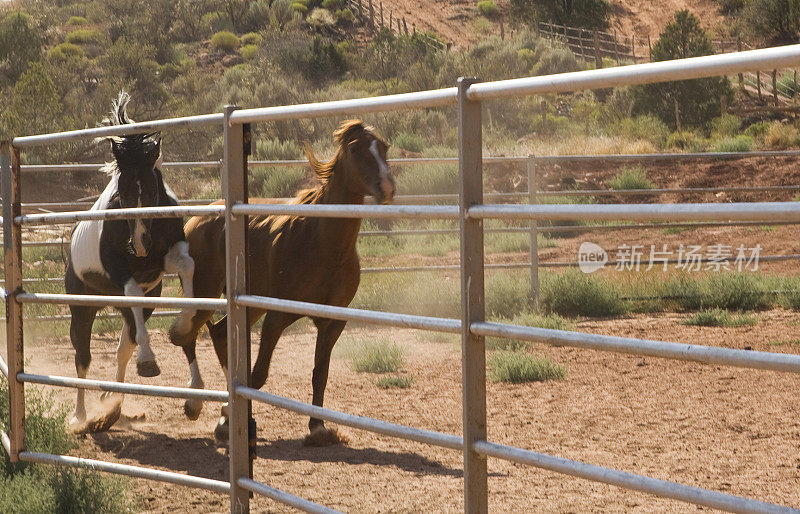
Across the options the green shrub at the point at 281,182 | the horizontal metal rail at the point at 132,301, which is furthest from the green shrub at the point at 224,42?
the horizontal metal rail at the point at 132,301

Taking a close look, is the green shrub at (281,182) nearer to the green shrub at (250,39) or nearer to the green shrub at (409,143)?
the green shrub at (409,143)

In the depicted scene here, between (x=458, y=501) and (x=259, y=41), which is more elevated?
(x=259, y=41)

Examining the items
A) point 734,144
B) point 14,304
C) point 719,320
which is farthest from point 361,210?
point 734,144

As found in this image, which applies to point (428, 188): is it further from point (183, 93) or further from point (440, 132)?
point (183, 93)

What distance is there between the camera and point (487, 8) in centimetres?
4853

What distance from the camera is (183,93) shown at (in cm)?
3262

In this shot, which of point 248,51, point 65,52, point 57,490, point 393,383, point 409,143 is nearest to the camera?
point 57,490

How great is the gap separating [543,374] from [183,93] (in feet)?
91.9

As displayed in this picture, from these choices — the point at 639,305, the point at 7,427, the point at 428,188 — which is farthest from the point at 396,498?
the point at 428,188

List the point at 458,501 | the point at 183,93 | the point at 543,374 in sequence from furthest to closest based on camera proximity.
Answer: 1. the point at 183,93
2. the point at 543,374
3. the point at 458,501

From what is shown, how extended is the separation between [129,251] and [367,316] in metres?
3.45

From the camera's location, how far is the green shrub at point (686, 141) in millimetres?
21906

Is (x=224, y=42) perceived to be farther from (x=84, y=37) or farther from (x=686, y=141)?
(x=686, y=141)

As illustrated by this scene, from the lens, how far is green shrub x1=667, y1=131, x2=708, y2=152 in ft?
A: 71.9
